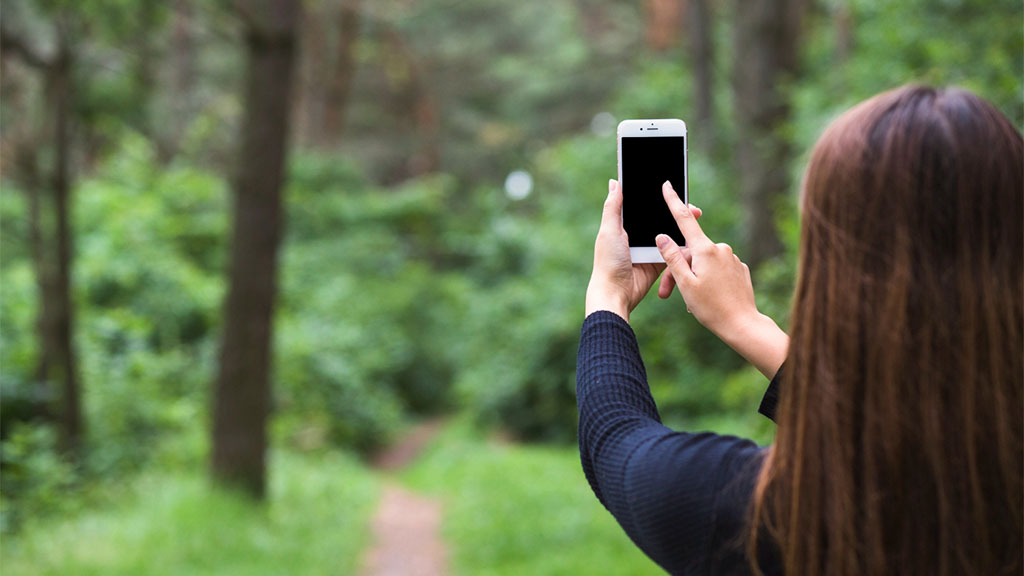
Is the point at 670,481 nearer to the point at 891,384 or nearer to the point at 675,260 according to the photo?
the point at 891,384

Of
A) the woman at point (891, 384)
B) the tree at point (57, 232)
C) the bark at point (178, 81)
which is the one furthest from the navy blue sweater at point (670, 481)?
the bark at point (178, 81)

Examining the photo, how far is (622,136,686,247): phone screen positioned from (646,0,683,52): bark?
2385cm

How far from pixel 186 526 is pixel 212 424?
1505 mm

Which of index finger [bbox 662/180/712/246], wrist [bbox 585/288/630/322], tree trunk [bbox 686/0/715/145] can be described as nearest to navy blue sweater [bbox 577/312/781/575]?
wrist [bbox 585/288/630/322]

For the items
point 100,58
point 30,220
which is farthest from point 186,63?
point 30,220

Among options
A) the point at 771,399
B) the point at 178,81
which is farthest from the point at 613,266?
the point at 178,81

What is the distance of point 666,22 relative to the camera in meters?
25.1

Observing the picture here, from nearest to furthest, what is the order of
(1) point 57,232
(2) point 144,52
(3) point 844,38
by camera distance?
(1) point 57,232 → (2) point 144,52 → (3) point 844,38

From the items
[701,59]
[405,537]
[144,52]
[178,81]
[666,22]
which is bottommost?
[405,537]

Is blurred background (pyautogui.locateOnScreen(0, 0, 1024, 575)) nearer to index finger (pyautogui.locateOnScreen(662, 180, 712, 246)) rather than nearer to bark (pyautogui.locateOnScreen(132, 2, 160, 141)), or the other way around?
bark (pyautogui.locateOnScreen(132, 2, 160, 141))

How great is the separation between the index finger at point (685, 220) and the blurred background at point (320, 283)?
2.92 m

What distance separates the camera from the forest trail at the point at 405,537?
849 centimetres

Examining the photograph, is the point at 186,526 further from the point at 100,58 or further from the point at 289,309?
the point at 289,309

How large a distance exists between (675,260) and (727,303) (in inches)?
4.8
